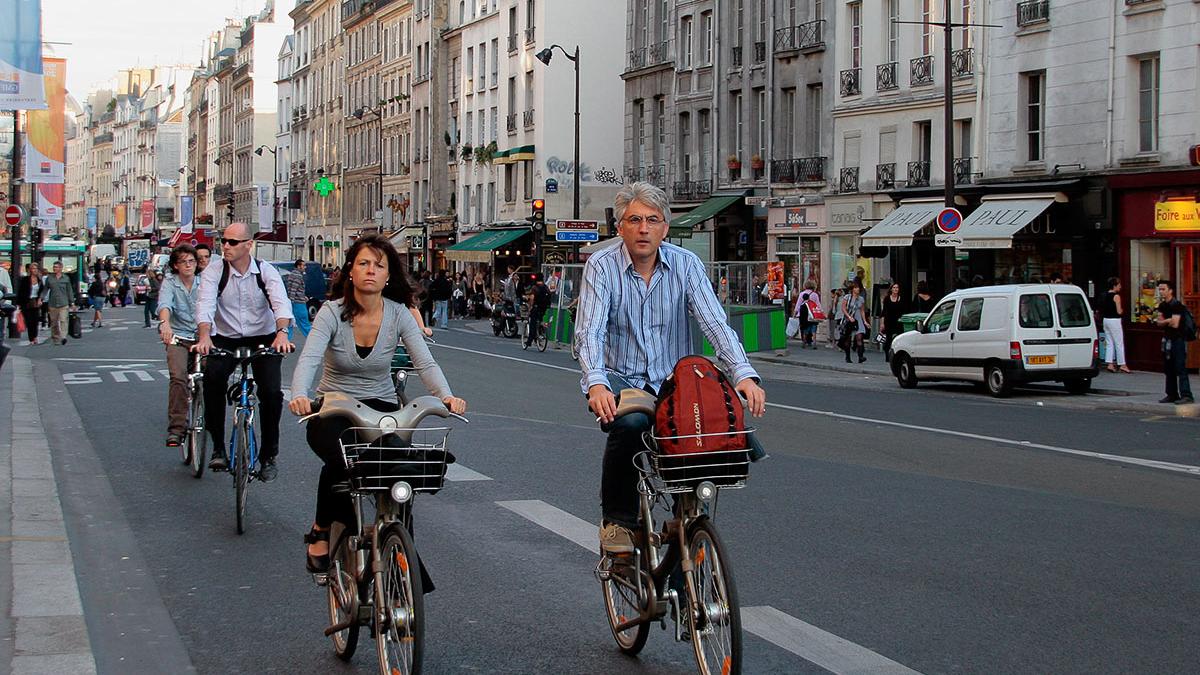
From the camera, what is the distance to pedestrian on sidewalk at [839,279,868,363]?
33281mm

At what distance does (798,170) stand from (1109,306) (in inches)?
638

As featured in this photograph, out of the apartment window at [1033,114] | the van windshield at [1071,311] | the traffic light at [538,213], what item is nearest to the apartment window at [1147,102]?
the apartment window at [1033,114]

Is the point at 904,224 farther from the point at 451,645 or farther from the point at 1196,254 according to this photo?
the point at 451,645

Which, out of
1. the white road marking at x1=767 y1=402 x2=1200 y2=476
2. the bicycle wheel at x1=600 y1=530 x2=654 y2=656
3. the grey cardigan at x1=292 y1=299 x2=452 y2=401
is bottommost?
the white road marking at x1=767 y1=402 x2=1200 y2=476

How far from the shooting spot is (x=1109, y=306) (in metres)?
28.9

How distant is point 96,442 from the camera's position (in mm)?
14586

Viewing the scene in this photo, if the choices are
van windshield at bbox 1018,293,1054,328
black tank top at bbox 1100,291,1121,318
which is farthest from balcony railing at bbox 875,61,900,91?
van windshield at bbox 1018,293,1054,328

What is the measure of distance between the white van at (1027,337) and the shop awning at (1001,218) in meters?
7.89

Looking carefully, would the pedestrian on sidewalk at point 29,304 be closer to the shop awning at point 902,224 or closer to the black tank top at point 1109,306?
the shop awning at point 902,224

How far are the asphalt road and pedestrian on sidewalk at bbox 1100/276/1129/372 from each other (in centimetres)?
1252

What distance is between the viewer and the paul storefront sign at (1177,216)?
29141 millimetres

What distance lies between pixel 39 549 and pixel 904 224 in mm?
30880

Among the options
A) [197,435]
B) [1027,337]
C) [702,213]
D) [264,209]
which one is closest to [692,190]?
[702,213]

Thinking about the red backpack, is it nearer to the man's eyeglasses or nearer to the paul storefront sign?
the man's eyeglasses
